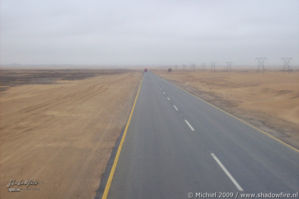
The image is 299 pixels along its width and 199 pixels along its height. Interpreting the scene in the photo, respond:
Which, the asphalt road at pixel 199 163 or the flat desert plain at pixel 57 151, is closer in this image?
the asphalt road at pixel 199 163

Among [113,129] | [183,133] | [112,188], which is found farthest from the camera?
[113,129]

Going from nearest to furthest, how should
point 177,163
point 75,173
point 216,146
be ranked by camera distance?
point 75,173
point 177,163
point 216,146

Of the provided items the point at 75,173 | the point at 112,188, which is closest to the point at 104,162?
the point at 75,173

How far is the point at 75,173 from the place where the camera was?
21.4 ft

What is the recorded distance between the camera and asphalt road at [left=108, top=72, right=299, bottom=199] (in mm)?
5539

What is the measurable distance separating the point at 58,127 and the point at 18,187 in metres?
6.28

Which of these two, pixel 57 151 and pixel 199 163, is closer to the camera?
pixel 199 163

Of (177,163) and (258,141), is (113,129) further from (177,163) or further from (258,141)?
(258,141)

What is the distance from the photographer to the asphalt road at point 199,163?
5539mm

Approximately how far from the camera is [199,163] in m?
7.00

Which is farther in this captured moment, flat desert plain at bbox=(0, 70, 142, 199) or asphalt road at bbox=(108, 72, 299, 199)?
flat desert plain at bbox=(0, 70, 142, 199)

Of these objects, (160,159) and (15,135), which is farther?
(15,135)

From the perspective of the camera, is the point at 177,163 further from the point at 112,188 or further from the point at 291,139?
the point at 291,139

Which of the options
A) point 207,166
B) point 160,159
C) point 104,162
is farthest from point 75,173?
point 207,166
